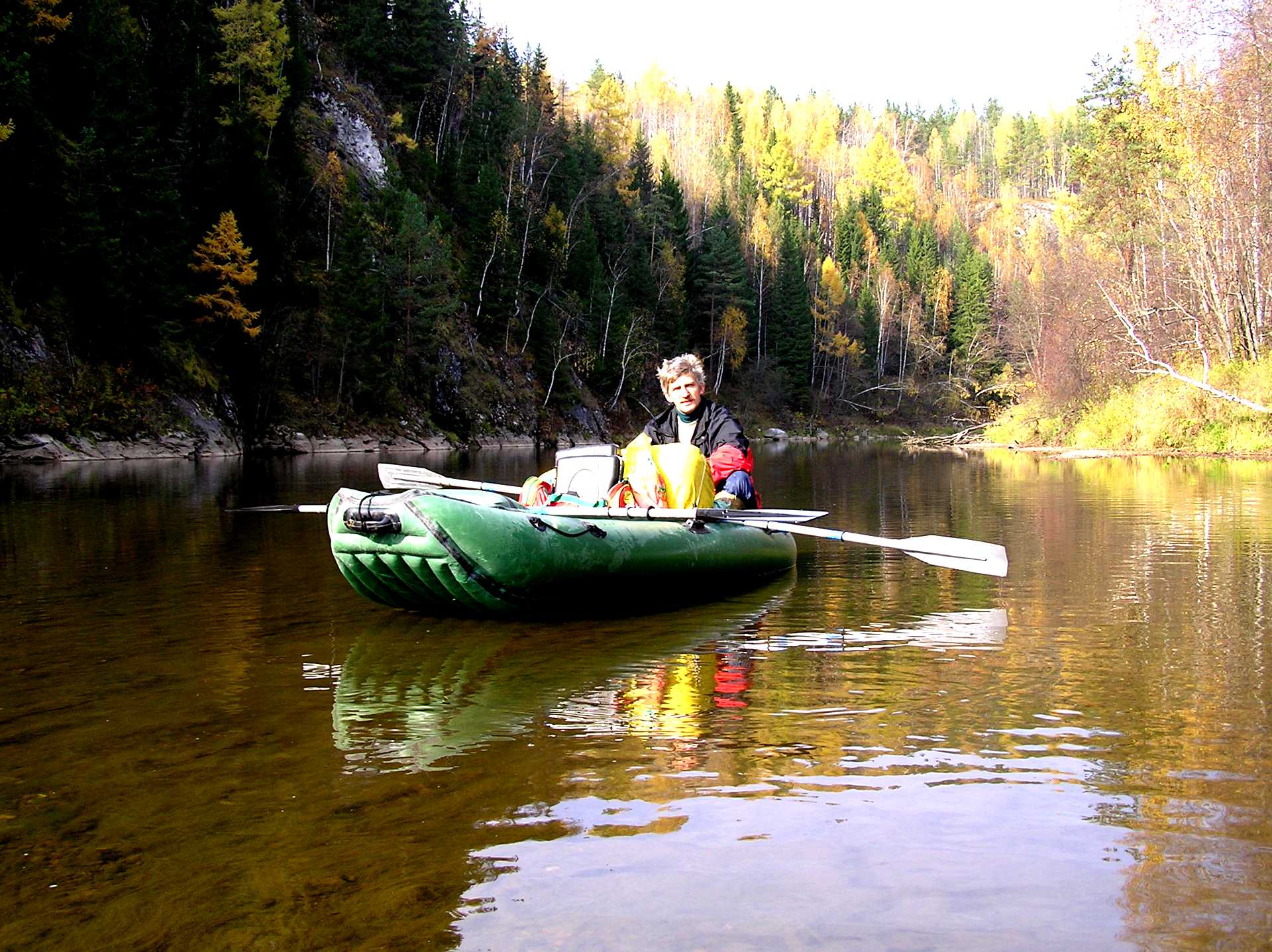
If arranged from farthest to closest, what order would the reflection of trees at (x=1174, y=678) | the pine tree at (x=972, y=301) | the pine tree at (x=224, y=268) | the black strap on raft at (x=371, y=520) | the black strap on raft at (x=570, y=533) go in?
the pine tree at (x=972, y=301), the pine tree at (x=224, y=268), the black strap on raft at (x=570, y=533), the black strap on raft at (x=371, y=520), the reflection of trees at (x=1174, y=678)

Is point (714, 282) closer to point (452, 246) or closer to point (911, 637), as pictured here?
point (452, 246)

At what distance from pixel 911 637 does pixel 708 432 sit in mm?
2935

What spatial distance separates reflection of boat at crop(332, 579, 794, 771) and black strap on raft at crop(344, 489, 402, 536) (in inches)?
27.1

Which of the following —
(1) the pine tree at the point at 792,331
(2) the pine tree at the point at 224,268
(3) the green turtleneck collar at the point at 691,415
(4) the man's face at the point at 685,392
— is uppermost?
(1) the pine tree at the point at 792,331

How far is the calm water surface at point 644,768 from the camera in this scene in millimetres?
2809

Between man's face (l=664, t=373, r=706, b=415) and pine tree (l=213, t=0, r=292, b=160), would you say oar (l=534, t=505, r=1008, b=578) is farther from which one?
pine tree (l=213, t=0, r=292, b=160)

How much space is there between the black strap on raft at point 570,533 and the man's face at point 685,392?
5.95 ft

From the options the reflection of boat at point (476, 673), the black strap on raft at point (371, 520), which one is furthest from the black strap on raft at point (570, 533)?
the black strap on raft at point (371, 520)

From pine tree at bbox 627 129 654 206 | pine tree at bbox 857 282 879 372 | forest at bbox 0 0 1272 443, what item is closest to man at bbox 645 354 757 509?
forest at bbox 0 0 1272 443

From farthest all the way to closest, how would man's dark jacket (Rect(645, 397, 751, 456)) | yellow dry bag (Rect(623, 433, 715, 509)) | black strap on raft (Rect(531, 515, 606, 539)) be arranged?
man's dark jacket (Rect(645, 397, 751, 456))
yellow dry bag (Rect(623, 433, 715, 509))
black strap on raft (Rect(531, 515, 606, 539))

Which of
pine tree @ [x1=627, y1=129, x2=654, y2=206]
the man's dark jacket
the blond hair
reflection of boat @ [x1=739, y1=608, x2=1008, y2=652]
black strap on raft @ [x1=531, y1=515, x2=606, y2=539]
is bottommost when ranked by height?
reflection of boat @ [x1=739, y1=608, x2=1008, y2=652]

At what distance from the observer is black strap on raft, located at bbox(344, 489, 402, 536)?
6250 millimetres

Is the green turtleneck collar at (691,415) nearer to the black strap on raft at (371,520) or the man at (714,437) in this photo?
the man at (714,437)

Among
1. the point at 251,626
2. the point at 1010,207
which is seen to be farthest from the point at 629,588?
the point at 1010,207
